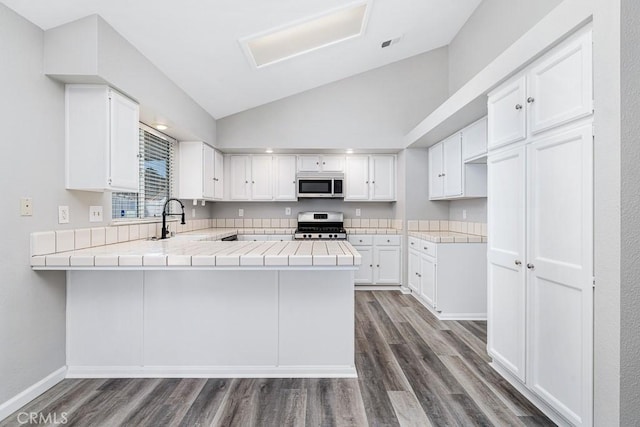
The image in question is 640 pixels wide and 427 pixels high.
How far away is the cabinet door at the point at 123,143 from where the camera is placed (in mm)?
2357

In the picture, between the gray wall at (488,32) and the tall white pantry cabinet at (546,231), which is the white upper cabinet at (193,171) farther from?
the gray wall at (488,32)

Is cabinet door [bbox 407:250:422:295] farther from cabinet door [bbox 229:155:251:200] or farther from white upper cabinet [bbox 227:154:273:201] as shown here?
cabinet door [bbox 229:155:251:200]

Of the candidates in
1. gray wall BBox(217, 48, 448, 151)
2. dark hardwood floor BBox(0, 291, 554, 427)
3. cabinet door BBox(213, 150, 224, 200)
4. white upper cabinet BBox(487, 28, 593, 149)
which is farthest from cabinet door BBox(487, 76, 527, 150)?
cabinet door BBox(213, 150, 224, 200)

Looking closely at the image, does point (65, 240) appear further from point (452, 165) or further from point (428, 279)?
point (452, 165)

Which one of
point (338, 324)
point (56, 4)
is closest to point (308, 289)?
point (338, 324)

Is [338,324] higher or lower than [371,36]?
lower

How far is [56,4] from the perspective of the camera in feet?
6.44

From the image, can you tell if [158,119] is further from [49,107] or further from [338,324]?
[338,324]

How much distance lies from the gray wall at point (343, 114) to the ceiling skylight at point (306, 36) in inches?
47.6

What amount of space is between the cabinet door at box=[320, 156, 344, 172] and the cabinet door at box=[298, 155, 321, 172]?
76 millimetres

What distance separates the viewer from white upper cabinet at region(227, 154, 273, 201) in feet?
16.9

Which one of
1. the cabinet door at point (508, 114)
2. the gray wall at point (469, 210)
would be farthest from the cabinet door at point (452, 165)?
the cabinet door at point (508, 114)

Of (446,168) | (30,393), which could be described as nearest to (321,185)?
(446,168)

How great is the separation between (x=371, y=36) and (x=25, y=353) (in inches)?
158
